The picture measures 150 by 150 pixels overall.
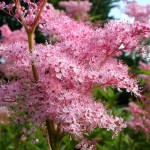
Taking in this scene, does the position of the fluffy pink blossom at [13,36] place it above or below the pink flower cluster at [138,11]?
below

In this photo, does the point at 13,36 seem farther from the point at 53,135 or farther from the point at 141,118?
the point at 53,135

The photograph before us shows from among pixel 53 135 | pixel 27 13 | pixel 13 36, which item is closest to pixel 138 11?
pixel 13 36

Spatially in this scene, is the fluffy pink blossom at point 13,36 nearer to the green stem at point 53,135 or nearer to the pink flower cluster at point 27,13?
the pink flower cluster at point 27,13

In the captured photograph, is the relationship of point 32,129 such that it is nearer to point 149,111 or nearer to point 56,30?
point 56,30

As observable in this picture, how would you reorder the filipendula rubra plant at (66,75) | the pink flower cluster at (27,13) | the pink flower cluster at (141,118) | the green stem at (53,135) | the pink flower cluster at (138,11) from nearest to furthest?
the filipendula rubra plant at (66,75) < the green stem at (53,135) < the pink flower cluster at (27,13) < the pink flower cluster at (141,118) < the pink flower cluster at (138,11)

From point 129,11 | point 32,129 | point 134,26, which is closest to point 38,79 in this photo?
point 32,129

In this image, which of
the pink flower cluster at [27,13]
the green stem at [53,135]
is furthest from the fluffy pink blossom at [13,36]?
the green stem at [53,135]
